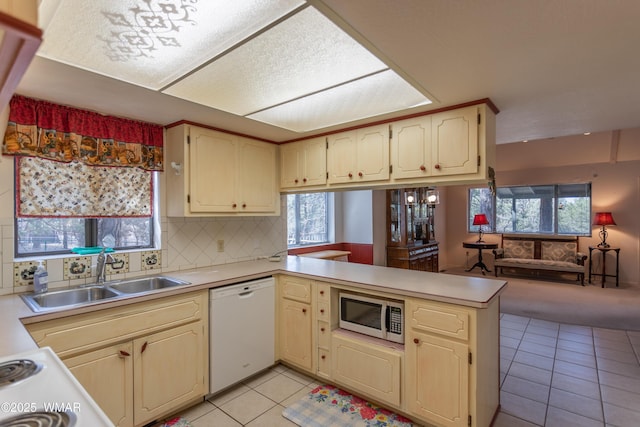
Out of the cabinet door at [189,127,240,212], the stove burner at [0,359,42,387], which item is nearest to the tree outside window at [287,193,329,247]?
the cabinet door at [189,127,240,212]

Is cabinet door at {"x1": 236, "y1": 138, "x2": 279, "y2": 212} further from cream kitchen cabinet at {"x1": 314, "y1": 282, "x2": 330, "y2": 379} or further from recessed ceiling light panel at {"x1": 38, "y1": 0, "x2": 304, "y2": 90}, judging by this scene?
recessed ceiling light panel at {"x1": 38, "y1": 0, "x2": 304, "y2": 90}

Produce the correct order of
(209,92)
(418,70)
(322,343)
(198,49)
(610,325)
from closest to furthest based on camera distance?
(198,49)
(418,70)
(209,92)
(322,343)
(610,325)

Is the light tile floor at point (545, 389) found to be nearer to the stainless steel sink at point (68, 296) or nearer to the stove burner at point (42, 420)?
the stainless steel sink at point (68, 296)

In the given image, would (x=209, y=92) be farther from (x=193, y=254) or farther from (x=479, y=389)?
(x=479, y=389)

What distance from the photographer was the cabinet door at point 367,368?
7.07 feet

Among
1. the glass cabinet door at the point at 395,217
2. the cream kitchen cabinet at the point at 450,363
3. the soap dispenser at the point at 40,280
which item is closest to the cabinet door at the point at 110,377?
the soap dispenser at the point at 40,280

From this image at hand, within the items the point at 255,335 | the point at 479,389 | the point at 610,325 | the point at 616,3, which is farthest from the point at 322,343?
the point at 610,325

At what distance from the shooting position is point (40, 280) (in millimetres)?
2021

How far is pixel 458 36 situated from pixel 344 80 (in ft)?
2.22

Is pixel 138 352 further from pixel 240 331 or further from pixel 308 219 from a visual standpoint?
pixel 308 219

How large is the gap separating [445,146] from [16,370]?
252 cm

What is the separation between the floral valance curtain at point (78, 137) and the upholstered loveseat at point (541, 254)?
23.2 ft

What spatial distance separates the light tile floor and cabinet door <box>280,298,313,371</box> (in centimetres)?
15

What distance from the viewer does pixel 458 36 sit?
1426 millimetres
